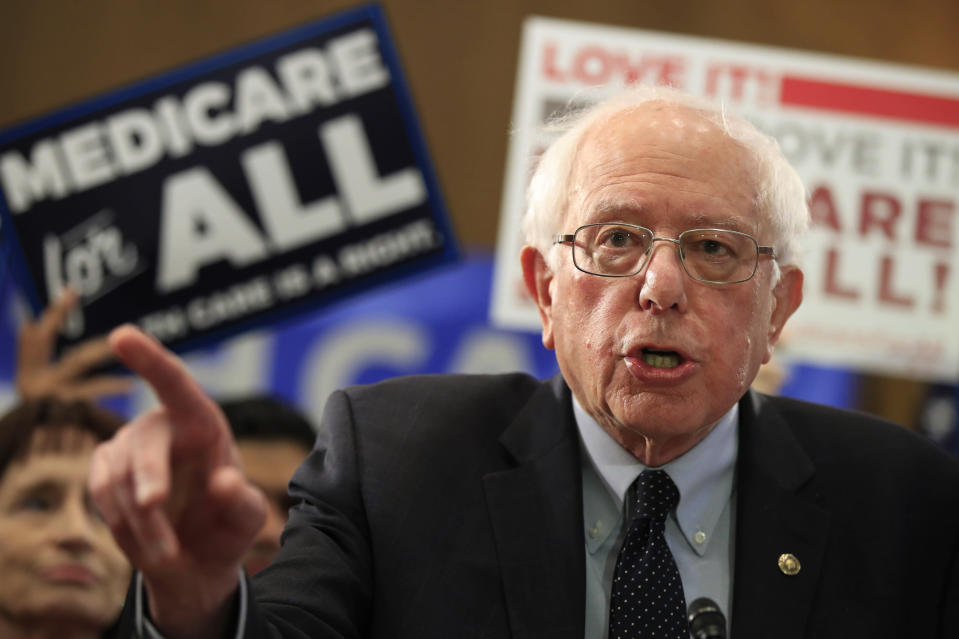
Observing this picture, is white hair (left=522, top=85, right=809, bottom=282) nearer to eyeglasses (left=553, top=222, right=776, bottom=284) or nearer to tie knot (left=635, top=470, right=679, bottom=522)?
eyeglasses (left=553, top=222, right=776, bottom=284)

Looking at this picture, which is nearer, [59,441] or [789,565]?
[789,565]

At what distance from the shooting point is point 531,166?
6.07 feet

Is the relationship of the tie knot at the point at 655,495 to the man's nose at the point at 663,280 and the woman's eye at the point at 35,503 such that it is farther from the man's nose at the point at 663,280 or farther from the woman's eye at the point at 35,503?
the woman's eye at the point at 35,503

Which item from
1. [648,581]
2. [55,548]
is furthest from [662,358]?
[55,548]

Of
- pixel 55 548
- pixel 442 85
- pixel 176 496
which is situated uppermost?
pixel 176 496

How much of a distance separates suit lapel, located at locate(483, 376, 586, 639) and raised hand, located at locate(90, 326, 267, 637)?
0.50 metres

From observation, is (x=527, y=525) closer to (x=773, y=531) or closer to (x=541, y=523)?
(x=541, y=523)

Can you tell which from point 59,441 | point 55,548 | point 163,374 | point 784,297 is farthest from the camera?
point 59,441

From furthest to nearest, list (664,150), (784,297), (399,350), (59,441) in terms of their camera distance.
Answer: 1. (399,350)
2. (59,441)
3. (784,297)
4. (664,150)

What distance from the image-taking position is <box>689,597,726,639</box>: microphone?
1259 mm

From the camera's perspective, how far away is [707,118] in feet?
5.19

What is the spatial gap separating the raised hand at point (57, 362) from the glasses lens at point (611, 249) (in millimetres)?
2586

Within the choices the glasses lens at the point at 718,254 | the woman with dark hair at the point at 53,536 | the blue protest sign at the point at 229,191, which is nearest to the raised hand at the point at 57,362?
the blue protest sign at the point at 229,191

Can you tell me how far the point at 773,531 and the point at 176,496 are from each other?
91 cm
